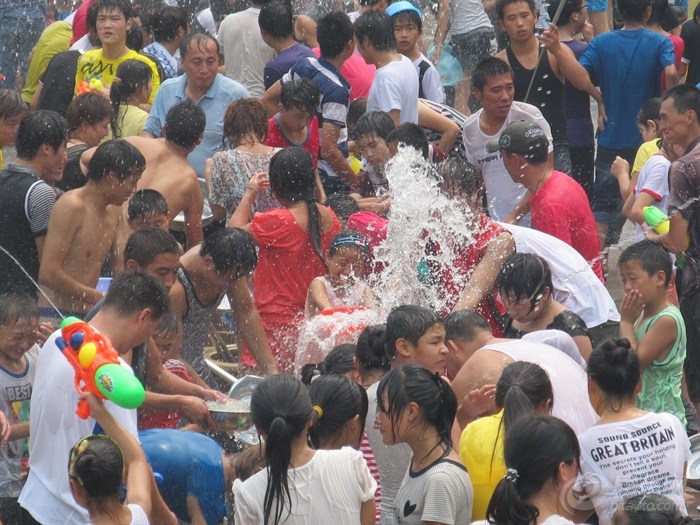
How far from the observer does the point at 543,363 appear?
196 inches

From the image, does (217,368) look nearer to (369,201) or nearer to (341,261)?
(341,261)

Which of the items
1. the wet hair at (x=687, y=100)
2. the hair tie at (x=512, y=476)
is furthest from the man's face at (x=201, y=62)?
the hair tie at (x=512, y=476)

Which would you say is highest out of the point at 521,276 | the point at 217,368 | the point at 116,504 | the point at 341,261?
the point at 116,504

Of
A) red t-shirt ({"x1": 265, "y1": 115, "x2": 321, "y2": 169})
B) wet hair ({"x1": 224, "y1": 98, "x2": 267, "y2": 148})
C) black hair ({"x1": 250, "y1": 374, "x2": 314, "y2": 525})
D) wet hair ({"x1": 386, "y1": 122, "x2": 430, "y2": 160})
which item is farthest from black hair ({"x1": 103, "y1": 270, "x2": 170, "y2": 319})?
red t-shirt ({"x1": 265, "y1": 115, "x2": 321, "y2": 169})

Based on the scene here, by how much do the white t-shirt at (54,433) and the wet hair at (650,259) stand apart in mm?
2711

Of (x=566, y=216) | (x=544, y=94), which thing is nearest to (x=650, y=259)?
(x=566, y=216)

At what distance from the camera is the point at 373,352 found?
530cm

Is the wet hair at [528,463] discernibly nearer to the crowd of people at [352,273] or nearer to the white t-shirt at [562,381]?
the crowd of people at [352,273]

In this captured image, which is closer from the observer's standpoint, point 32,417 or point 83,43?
point 32,417

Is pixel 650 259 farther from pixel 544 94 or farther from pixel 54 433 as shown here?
pixel 544 94

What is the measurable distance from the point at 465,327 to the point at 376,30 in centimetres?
404

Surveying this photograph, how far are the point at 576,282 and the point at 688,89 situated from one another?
1.69 m

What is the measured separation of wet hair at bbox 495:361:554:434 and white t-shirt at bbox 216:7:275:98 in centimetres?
594

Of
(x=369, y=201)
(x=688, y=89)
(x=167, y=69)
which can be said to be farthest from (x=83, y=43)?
(x=688, y=89)
